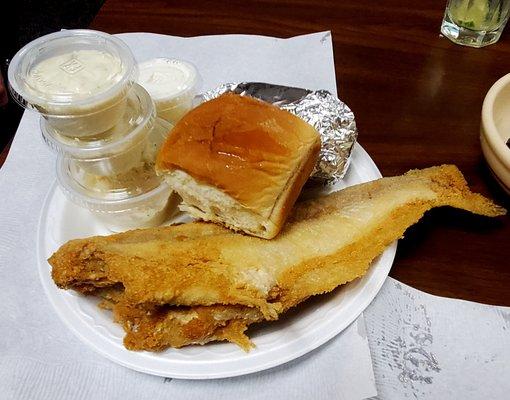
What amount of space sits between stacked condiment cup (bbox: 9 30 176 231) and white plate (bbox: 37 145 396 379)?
194 mm

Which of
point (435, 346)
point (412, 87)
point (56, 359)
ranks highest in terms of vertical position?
point (412, 87)

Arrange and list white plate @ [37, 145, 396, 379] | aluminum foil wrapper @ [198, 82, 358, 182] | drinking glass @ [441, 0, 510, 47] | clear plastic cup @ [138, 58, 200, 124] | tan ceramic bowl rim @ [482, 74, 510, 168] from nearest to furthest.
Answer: white plate @ [37, 145, 396, 379]
tan ceramic bowl rim @ [482, 74, 510, 168]
aluminum foil wrapper @ [198, 82, 358, 182]
clear plastic cup @ [138, 58, 200, 124]
drinking glass @ [441, 0, 510, 47]

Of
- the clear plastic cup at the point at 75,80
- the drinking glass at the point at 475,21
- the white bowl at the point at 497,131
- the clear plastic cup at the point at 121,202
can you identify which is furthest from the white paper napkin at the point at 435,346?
the drinking glass at the point at 475,21

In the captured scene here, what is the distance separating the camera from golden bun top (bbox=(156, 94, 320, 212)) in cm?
86

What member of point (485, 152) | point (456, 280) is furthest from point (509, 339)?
point (485, 152)

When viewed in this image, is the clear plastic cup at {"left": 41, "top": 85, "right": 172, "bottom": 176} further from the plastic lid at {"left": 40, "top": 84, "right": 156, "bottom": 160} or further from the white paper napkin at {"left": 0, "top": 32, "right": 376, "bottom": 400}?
the white paper napkin at {"left": 0, "top": 32, "right": 376, "bottom": 400}

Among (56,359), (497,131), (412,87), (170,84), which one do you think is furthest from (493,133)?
(56,359)

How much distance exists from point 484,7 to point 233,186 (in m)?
1.02

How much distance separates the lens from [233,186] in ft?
2.81

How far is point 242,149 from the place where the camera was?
0.86 metres


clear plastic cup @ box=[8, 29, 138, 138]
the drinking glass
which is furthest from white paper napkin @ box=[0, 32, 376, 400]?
the drinking glass

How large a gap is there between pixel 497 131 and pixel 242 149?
510 millimetres

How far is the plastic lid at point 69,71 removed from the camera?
873mm

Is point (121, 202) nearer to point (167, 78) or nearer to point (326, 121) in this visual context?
point (167, 78)
